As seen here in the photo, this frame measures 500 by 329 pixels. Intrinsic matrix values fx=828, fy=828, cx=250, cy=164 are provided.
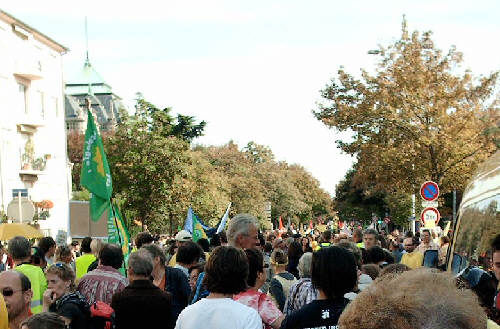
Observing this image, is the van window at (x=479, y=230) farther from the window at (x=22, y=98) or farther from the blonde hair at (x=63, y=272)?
the window at (x=22, y=98)

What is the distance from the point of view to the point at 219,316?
4.79m

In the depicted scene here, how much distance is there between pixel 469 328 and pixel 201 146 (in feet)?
→ 297

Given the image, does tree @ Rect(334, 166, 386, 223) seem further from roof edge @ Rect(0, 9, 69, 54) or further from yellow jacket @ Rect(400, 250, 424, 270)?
yellow jacket @ Rect(400, 250, 424, 270)

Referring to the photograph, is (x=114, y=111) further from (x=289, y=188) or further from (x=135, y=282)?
(x=135, y=282)

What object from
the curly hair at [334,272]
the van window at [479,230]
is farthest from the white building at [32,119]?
the curly hair at [334,272]

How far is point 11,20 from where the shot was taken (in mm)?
40812

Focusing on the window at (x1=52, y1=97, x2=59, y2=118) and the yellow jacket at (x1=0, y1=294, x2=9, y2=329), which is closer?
the yellow jacket at (x1=0, y1=294, x2=9, y2=329)

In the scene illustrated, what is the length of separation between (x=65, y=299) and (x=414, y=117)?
22572 mm

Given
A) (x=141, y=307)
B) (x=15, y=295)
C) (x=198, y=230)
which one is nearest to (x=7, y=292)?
(x=15, y=295)

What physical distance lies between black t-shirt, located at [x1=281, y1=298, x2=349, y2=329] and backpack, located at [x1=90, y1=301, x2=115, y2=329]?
2.41 meters

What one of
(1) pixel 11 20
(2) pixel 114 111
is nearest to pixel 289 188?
(2) pixel 114 111

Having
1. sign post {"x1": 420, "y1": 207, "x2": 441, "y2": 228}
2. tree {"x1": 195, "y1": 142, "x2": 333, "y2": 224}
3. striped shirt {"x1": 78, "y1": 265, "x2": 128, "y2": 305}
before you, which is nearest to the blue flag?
sign post {"x1": 420, "y1": 207, "x2": 441, "y2": 228}

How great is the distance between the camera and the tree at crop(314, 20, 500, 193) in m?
27.6

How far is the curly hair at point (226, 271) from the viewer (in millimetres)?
4988
